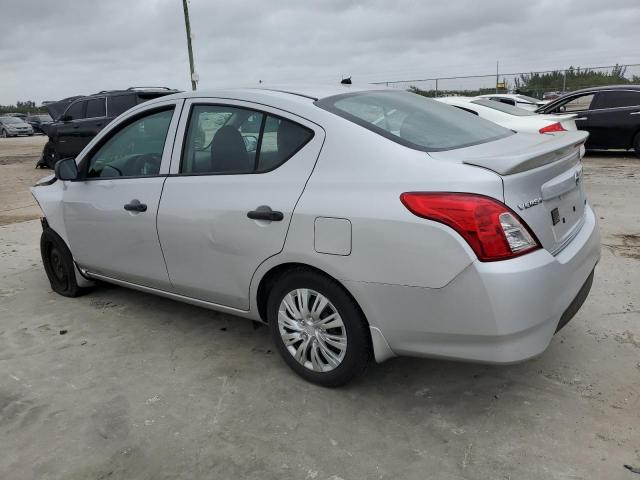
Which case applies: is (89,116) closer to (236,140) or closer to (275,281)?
(236,140)

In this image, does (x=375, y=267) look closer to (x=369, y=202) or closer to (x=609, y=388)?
(x=369, y=202)

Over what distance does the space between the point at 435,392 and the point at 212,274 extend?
4.70ft

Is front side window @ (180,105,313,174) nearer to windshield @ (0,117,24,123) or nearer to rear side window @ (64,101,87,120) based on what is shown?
rear side window @ (64,101,87,120)

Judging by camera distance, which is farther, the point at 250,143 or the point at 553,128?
the point at 553,128

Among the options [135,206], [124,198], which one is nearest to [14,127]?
[124,198]

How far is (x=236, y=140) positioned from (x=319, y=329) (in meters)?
1.20

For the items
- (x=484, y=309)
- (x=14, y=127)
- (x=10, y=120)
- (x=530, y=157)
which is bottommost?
(x=484, y=309)

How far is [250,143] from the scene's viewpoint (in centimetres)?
316

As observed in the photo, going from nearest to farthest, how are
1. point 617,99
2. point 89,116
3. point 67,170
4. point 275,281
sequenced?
point 275,281 → point 67,170 → point 617,99 → point 89,116

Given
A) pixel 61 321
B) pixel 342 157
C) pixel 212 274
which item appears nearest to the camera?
pixel 342 157

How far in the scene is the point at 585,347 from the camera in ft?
11.0

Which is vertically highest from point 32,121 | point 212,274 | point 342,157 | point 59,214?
point 32,121

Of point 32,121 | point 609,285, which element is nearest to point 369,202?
point 609,285

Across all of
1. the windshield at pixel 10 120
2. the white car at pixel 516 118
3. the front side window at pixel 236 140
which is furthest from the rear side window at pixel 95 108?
the windshield at pixel 10 120
